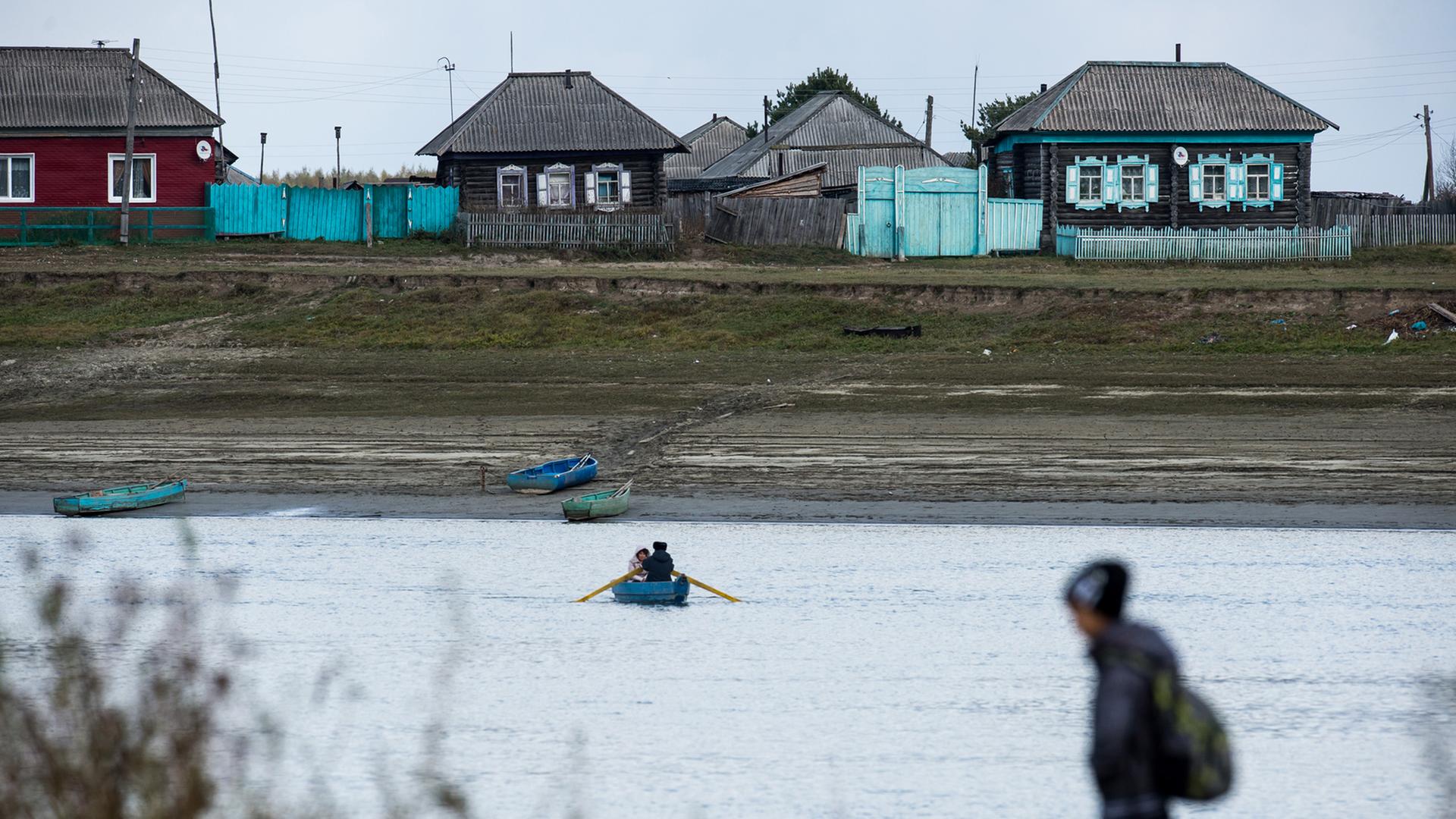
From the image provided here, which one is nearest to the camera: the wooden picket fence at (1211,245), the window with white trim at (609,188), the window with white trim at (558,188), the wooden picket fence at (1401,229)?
the wooden picket fence at (1211,245)

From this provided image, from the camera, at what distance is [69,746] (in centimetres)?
610

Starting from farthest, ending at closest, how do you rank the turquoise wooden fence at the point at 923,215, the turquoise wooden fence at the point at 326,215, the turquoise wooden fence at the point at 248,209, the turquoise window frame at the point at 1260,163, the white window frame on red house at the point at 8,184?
the turquoise window frame at the point at 1260,163 → the turquoise wooden fence at the point at 326,215 → the turquoise wooden fence at the point at 248,209 → the white window frame on red house at the point at 8,184 → the turquoise wooden fence at the point at 923,215

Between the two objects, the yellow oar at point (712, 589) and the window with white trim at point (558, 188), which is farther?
the window with white trim at point (558, 188)

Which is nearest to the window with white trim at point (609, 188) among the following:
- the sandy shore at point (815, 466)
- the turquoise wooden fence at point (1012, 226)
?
the turquoise wooden fence at point (1012, 226)

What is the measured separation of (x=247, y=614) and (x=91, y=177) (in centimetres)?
3109

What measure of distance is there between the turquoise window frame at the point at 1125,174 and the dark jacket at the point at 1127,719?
124 ft

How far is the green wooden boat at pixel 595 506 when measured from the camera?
674 inches

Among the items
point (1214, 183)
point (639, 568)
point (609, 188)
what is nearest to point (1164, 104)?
point (1214, 183)

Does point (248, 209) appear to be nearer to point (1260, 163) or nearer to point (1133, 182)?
point (1133, 182)

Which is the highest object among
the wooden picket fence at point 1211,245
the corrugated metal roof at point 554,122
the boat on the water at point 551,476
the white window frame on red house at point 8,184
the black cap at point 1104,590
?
the corrugated metal roof at point 554,122

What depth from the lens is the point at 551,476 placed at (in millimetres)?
18422

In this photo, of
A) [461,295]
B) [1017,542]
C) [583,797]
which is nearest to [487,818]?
[583,797]

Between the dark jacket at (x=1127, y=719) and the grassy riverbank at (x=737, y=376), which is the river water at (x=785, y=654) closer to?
the grassy riverbank at (x=737, y=376)

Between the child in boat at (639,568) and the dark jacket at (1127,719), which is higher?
the dark jacket at (1127,719)
